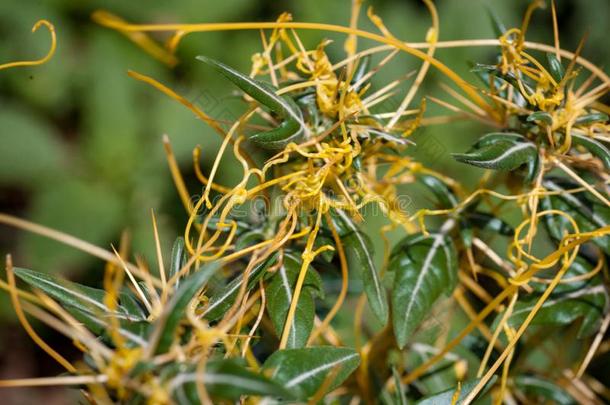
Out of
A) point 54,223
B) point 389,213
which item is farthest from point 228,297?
point 54,223

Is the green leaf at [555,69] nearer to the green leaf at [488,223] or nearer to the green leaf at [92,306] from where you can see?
the green leaf at [488,223]

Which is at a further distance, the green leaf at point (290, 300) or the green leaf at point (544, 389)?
the green leaf at point (544, 389)

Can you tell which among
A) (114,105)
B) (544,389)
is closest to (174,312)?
(544,389)

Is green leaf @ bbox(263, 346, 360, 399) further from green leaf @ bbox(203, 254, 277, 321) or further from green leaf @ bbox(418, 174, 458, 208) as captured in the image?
green leaf @ bbox(418, 174, 458, 208)

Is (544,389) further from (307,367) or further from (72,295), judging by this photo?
(72,295)

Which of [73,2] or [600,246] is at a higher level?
[73,2]

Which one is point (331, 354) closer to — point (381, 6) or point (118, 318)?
point (118, 318)

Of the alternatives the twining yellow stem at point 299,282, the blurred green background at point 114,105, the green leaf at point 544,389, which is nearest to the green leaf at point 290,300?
the twining yellow stem at point 299,282
